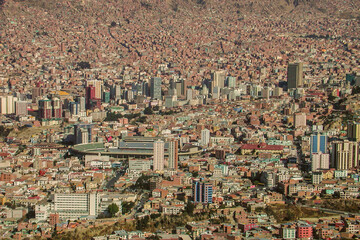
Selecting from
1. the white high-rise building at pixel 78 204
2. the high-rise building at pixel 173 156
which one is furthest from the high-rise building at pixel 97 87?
the white high-rise building at pixel 78 204

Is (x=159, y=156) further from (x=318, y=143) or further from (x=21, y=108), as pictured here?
(x=21, y=108)

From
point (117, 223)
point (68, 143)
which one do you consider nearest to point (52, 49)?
point (68, 143)

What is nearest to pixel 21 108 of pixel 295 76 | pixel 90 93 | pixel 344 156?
pixel 90 93

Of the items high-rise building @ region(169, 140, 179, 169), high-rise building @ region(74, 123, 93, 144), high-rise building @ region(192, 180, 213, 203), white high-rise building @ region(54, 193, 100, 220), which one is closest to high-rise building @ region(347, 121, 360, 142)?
high-rise building @ region(169, 140, 179, 169)

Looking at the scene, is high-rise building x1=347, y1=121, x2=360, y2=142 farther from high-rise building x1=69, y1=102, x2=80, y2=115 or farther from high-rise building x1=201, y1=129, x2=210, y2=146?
high-rise building x1=69, y1=102, x2=80, y2=115

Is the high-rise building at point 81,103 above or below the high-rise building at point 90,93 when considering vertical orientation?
below

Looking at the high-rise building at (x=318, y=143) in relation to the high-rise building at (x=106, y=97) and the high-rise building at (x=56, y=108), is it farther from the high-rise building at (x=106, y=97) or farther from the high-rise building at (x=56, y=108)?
the high-rise building at (x=106, y=97)
